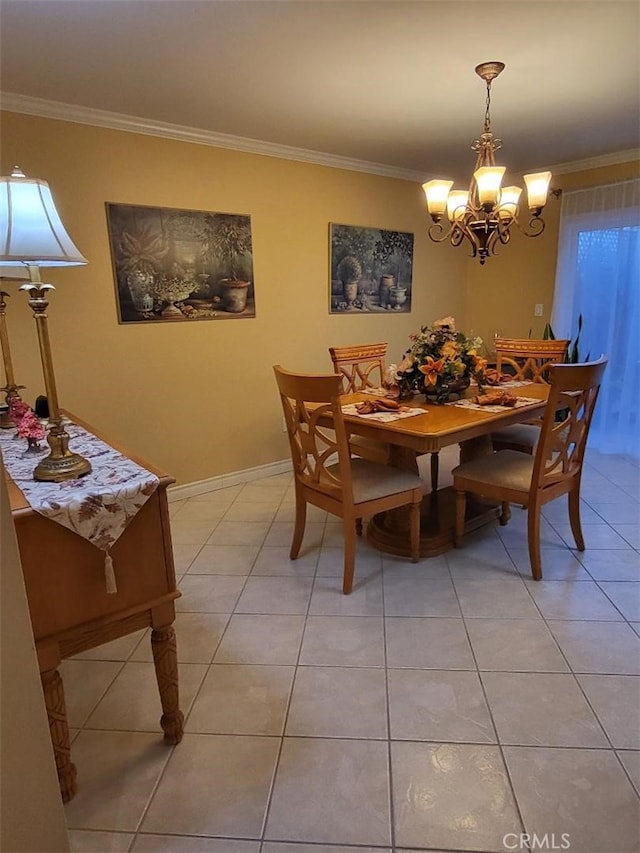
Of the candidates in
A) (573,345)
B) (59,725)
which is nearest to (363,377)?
(573,345)

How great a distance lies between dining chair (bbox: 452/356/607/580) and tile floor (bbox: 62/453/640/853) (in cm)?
25

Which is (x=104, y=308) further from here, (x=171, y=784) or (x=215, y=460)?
(x=171, y=784)

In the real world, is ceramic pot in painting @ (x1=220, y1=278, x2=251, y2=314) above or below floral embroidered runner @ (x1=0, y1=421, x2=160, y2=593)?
above

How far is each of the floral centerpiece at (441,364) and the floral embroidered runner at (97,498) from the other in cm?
163

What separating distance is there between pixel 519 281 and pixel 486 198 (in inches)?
100

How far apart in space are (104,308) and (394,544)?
2124 millimetres

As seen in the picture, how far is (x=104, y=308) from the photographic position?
290 cm

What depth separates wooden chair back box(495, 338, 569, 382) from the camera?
326cm

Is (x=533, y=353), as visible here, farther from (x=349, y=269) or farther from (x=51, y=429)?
(x=51, y=429)

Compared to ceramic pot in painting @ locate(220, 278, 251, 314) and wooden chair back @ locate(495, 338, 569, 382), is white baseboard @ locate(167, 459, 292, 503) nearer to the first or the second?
ceramic pot in painting @ locate(220, 278, 251, 314)

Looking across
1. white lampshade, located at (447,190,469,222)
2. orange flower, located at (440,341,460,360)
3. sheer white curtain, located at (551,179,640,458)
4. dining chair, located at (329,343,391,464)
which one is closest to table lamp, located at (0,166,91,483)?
dining chair, located at (329,343,391,464)

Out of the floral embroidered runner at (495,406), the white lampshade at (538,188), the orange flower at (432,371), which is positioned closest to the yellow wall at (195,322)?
the orange flower at (432,371)

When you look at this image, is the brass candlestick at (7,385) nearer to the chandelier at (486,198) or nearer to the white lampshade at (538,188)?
the chandelier at (486,198)

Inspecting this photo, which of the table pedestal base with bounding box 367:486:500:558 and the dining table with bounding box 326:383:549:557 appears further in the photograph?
the table pedestal base with bounding box 367:486:500:558
